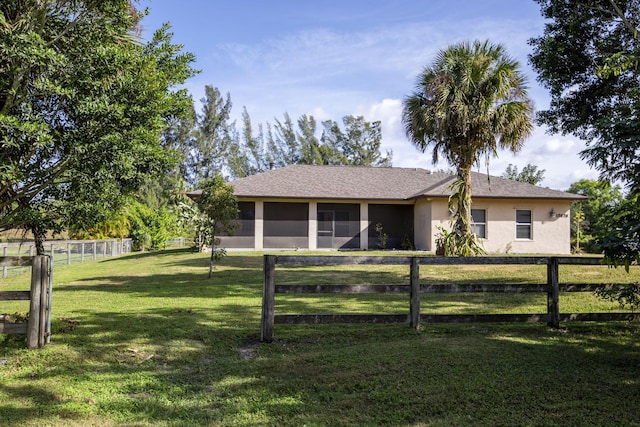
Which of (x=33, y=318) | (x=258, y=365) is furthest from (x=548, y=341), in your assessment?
(x=33, y=318)

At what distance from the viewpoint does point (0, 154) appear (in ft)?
19.2

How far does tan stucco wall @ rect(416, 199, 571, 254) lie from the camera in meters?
23.8

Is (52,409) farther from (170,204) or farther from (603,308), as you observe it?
(170,204)

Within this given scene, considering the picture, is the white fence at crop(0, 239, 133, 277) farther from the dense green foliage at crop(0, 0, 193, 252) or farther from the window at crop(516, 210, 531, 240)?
the window at crop(516, 210, 531, 240)

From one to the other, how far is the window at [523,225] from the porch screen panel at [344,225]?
8.15 m

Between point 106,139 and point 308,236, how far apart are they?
19.8 meters

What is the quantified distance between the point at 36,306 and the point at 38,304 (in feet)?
0.11

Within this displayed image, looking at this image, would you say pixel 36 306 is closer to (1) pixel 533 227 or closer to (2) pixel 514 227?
(2) pixel 514 227

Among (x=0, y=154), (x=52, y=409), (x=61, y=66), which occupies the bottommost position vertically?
(x=52, y=409)

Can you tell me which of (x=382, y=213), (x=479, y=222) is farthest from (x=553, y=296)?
(x=382, y=213)

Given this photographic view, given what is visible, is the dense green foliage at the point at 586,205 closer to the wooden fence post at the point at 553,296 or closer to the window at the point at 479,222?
the window at the point at 479,222

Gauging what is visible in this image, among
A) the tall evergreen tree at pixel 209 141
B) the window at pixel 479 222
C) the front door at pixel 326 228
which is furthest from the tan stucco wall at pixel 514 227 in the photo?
the tall evergreen tree at pixel 209 141

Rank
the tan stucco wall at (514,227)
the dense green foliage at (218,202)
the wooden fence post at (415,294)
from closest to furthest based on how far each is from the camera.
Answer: the wooden fence post at (415,294), the dense green foliage at (218,202), the tan stucco wall at (514,227)

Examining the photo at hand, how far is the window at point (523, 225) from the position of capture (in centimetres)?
2417
